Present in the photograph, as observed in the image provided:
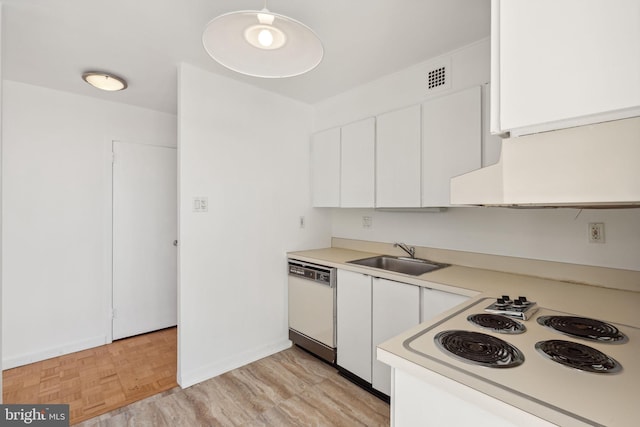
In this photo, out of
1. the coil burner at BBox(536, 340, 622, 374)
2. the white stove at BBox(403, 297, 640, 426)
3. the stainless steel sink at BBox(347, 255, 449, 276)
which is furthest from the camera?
the stainless steel sink at BBox(347, 255, 449, 276)

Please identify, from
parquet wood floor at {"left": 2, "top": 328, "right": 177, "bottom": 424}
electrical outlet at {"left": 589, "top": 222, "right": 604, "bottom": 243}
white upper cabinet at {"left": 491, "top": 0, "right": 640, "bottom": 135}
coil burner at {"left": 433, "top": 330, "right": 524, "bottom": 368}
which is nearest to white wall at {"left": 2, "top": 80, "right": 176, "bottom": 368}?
parquet wood floor at {"left": 2, "top": 328, "right": 177, "bottom": 424}

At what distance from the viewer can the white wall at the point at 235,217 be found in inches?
87.6

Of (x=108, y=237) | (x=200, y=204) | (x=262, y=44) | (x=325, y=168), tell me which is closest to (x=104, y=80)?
(x=200, y=204)

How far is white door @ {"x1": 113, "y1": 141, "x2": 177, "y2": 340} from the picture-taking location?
2.96 meters

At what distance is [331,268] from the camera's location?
7.84ft

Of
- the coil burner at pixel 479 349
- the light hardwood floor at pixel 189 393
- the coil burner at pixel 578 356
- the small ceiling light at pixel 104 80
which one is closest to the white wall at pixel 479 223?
the coil burner at pixel 578 356

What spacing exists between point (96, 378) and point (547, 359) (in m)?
2.99

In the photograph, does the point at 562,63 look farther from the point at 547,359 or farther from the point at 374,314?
the point at 374,314

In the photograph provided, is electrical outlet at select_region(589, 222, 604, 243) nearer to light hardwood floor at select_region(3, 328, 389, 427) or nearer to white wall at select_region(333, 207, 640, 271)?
white wall at select_region(333, 207, 640, 271)

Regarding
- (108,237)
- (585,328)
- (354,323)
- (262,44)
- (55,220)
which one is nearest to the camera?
(585,328)

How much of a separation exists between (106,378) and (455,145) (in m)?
3.21

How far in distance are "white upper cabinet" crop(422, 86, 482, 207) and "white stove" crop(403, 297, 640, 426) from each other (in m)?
1.01

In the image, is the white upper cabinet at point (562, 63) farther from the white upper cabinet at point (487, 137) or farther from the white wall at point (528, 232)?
the white wall at point (528, 232)

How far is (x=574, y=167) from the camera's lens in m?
0.48
